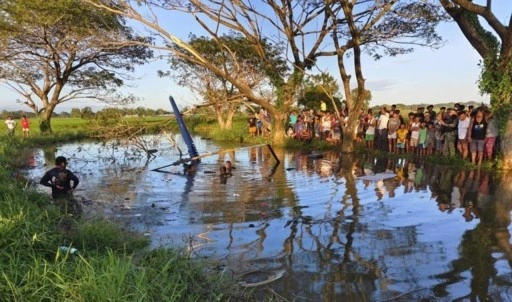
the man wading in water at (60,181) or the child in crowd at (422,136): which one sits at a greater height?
the child in crowd at (422,136)

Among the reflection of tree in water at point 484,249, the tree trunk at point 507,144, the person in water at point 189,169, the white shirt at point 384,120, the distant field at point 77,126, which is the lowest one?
the reflection of tree in water at point 484,249

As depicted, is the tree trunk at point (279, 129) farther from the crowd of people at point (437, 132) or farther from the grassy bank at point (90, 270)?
the grassy bank at point (90, 270)

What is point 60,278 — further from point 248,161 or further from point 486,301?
point 248,161

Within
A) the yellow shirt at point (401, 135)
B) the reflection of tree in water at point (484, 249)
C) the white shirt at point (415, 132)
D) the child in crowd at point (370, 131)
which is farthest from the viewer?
the child in crowd at point (370, 131)

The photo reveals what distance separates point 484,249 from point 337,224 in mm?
2369

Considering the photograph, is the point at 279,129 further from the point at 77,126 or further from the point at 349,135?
the point at 77,126

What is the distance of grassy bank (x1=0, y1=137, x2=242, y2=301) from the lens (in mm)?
3586

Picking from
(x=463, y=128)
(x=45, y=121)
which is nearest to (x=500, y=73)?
(x=463, y=128)

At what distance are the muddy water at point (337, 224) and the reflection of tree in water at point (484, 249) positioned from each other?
2cm

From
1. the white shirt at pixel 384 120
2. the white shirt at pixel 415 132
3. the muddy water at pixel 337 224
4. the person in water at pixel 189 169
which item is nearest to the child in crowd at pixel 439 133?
the white shirt at pixel 415 132

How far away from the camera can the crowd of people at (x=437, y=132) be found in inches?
527

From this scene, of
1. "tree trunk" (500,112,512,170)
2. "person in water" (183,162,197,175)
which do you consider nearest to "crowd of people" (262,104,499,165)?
"tree trunk" (500,112,512,170)

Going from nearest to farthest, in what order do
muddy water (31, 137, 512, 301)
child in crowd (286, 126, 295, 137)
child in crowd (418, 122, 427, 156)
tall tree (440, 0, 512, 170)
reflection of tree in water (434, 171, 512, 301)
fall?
reflection of tree in water (434, 171, 512, 301)
muddy water (31, 137, 512, 301)
tall tree (440, 0, 512, 170)
child in crowd (418, 122, 427, 156)
child in crowd (286, 126, 295, 137)

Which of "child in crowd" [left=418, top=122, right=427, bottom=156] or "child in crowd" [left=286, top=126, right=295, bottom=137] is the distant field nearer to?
"child in crowd" [left=286, top=126, right=295, bottom=137]
